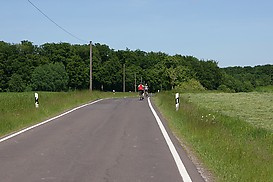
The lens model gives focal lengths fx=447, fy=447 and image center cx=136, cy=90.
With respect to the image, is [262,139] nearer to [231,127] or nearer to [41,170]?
[231,127]

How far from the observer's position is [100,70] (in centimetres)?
13238

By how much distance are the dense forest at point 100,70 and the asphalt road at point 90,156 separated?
9309 cm

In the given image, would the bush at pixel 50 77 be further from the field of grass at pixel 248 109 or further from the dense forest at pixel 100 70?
the field of grass at pixel 248 109

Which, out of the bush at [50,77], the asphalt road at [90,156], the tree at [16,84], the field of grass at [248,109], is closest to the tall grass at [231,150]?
the asphalt road at [90,156]

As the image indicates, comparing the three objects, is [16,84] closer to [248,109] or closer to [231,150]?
[248,109]

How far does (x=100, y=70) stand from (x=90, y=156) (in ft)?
403

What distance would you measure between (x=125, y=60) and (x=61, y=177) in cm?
14459

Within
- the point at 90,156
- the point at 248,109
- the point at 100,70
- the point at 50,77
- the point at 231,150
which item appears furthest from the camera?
the point at 100,70

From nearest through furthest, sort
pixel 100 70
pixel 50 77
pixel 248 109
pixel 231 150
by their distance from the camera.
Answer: pixel 231 150 < pixel 248 109 < pixel 50 77 < pixel 100 70

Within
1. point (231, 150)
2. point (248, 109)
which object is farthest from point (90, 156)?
point (248, 109)

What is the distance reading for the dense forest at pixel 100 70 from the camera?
112 m

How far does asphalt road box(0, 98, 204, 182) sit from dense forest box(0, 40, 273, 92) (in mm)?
93088

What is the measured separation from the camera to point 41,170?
856 centimetres

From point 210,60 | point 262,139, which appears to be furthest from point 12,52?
point 262,139
